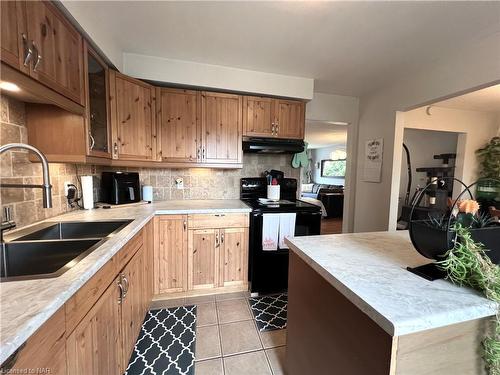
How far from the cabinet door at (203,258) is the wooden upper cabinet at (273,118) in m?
1.26

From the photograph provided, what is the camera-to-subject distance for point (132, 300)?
148 cm

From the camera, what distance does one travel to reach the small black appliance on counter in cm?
220

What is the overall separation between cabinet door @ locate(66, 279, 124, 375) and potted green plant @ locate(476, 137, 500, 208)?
5.10m

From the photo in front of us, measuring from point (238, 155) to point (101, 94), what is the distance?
1410mm

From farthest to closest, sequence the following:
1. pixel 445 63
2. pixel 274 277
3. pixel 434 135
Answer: pixel 434 135
pixel 274 277
pixel 445 63

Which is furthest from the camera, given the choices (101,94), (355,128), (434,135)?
(434,135)

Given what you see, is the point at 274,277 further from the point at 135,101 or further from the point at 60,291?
the point at 135,101

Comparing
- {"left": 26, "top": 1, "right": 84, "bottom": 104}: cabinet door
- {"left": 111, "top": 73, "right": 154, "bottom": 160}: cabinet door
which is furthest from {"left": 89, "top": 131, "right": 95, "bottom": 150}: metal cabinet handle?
{"left": 111, "top": 73, "right": 154, "bottom": 160}: cabinet door

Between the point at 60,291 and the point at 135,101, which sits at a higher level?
the point at 135,101

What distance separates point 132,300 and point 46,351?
903 mm

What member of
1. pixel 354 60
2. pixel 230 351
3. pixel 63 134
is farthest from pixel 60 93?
pixel 354 60

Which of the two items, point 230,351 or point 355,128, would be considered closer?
point 230,351

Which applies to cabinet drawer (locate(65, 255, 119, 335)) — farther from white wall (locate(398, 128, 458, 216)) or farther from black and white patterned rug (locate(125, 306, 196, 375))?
white wall (locate(398, 128, 458, 216))

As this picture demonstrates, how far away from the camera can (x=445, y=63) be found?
2117 millimetres
